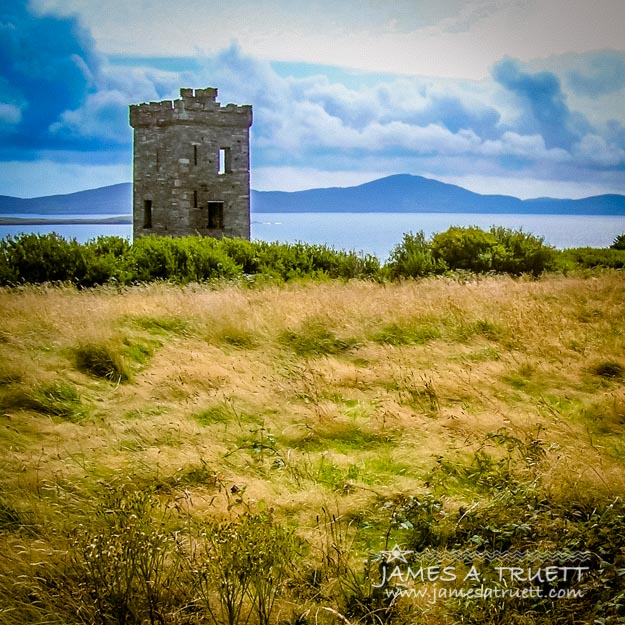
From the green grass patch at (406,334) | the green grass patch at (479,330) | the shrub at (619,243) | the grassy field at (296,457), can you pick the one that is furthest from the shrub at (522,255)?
the green grass patch at (406,334)

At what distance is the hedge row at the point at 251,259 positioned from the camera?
45.8 ft

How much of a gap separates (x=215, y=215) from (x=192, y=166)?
2.05 metres

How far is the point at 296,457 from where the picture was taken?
5246 mm

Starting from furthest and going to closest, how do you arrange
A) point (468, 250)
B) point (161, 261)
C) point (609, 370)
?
point (468, 250) < point (161, 261) < point (609, 370)

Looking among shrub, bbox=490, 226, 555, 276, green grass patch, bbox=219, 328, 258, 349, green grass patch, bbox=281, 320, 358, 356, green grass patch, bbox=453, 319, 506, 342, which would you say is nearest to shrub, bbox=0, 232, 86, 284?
green grass patch, bbox=219, 328, 258, 349

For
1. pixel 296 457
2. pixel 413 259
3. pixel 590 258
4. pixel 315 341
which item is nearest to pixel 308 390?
pixel 296 457

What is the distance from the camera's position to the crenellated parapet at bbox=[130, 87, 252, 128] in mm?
24359

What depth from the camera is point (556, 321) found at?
8977mm

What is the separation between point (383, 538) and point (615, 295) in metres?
8.29

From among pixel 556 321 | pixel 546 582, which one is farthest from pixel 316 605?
pixel 556 321

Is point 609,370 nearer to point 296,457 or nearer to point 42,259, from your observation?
point 296,457

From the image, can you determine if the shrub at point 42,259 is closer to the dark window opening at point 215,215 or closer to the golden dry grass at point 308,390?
the golden dry grass at point 308,390

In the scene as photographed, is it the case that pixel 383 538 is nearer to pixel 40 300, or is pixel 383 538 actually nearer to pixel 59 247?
pixel 40 300

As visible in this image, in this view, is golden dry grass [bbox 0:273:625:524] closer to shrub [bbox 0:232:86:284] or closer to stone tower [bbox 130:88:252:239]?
shrub [bbox 0:232:86:284]
